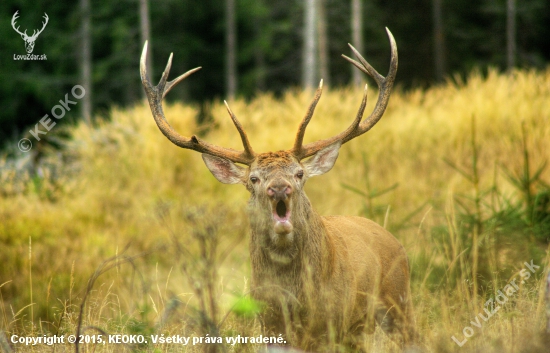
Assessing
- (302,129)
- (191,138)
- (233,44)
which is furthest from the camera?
(233,44)

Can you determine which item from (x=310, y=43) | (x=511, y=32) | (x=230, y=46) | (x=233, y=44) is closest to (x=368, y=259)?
(x=310, y=43)

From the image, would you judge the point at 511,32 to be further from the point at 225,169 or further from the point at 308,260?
the point at 308,260

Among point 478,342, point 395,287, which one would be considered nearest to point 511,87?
point 395,287

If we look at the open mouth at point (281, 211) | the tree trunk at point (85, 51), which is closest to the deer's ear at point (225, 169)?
the open mouth at point (281, 211)

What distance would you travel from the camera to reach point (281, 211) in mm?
4609

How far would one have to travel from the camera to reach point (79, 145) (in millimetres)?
12555

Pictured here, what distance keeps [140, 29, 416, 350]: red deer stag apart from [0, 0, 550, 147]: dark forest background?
18.6 metres

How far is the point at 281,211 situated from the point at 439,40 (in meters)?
25.7

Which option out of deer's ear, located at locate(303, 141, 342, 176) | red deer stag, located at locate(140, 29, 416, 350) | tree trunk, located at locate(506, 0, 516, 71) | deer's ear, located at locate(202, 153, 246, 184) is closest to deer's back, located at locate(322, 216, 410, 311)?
red deer stag, located at locate(140, 29, 416, 350)

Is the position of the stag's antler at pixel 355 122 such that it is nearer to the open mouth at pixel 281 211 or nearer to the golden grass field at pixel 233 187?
the open mouth at pixel 281 211

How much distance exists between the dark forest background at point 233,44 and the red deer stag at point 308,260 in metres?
18.6

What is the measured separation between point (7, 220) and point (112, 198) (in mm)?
1912

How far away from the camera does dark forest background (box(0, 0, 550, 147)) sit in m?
25.7

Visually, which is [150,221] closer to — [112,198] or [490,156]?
[112,198]
